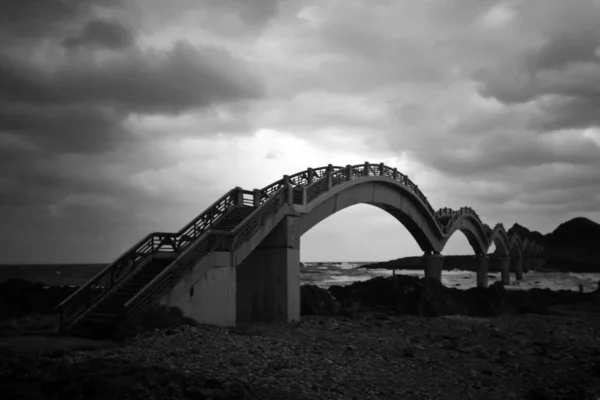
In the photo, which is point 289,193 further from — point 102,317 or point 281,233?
point 102,317

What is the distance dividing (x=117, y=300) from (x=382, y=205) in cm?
2145

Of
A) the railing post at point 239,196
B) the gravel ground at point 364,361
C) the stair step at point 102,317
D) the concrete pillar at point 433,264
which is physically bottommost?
the gravel ground at point 364,361

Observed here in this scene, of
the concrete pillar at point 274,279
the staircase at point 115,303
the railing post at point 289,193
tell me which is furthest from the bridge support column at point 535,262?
the staircase at point 115,303

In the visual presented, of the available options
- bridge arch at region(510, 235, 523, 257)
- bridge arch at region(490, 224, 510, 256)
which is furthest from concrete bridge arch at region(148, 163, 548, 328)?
bridge arch at region(510, 235, 523, 257)

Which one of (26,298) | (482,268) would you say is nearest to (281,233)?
(26,298)

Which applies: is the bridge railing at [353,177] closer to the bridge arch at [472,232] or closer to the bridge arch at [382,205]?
the bridge arch at [382,205]

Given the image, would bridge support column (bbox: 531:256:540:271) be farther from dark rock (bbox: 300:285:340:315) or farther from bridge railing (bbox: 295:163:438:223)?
dark rock (bbox: 300:285:340:315)

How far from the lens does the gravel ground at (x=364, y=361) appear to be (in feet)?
38.9

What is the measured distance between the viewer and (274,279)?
22.1 meters

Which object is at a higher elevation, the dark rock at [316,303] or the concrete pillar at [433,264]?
the concrete pillar at [433,264]

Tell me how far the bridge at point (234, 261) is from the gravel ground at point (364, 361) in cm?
124

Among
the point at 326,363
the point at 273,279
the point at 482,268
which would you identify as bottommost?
the point at 326,363

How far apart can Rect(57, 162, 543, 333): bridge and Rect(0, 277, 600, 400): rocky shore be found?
107cm

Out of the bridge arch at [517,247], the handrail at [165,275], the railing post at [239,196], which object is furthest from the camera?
the bridge arch at [517,247]
